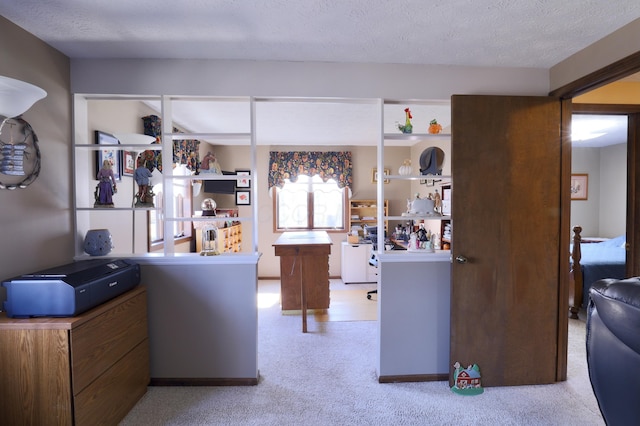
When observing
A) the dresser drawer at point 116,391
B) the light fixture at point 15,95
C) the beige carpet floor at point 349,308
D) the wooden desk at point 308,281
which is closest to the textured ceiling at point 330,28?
the light fixture at point 15,95

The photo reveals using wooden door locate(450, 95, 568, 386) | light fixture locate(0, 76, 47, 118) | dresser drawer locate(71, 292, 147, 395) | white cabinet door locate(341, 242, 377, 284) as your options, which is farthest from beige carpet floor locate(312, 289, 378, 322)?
light fixture locate(0, 76, 47, 118)

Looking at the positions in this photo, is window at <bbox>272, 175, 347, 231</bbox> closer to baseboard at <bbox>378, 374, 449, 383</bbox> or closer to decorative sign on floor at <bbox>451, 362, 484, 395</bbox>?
baseboard at <bbox>378, 374, 449, 383</bbox>

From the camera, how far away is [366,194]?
546 centimetres

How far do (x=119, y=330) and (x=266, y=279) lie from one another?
11.7 ft

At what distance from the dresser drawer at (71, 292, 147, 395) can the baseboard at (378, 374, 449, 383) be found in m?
1.70

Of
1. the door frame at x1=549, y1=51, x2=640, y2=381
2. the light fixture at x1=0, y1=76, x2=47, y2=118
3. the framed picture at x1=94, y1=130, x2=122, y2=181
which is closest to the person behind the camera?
the light fixture at x1=0, y1=76, x2=47, y2=118

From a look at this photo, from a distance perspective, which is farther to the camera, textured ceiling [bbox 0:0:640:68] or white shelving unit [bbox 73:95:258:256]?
white shelving unit [bbox 73:95:258:256]

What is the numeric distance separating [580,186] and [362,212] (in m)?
3.72

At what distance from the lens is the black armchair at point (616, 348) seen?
38.0 inches

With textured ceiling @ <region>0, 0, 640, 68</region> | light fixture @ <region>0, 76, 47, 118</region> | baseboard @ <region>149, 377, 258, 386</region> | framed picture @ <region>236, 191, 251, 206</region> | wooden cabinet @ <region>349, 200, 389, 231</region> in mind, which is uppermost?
textured ceiling @ <region>0, 0, 640, 68</region>

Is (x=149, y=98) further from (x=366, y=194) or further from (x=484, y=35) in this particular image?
(x=366, y=194)

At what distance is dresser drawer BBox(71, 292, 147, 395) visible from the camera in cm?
150

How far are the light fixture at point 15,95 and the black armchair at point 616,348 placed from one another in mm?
2397

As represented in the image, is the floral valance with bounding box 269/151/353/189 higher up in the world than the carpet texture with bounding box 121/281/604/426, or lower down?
higher up
